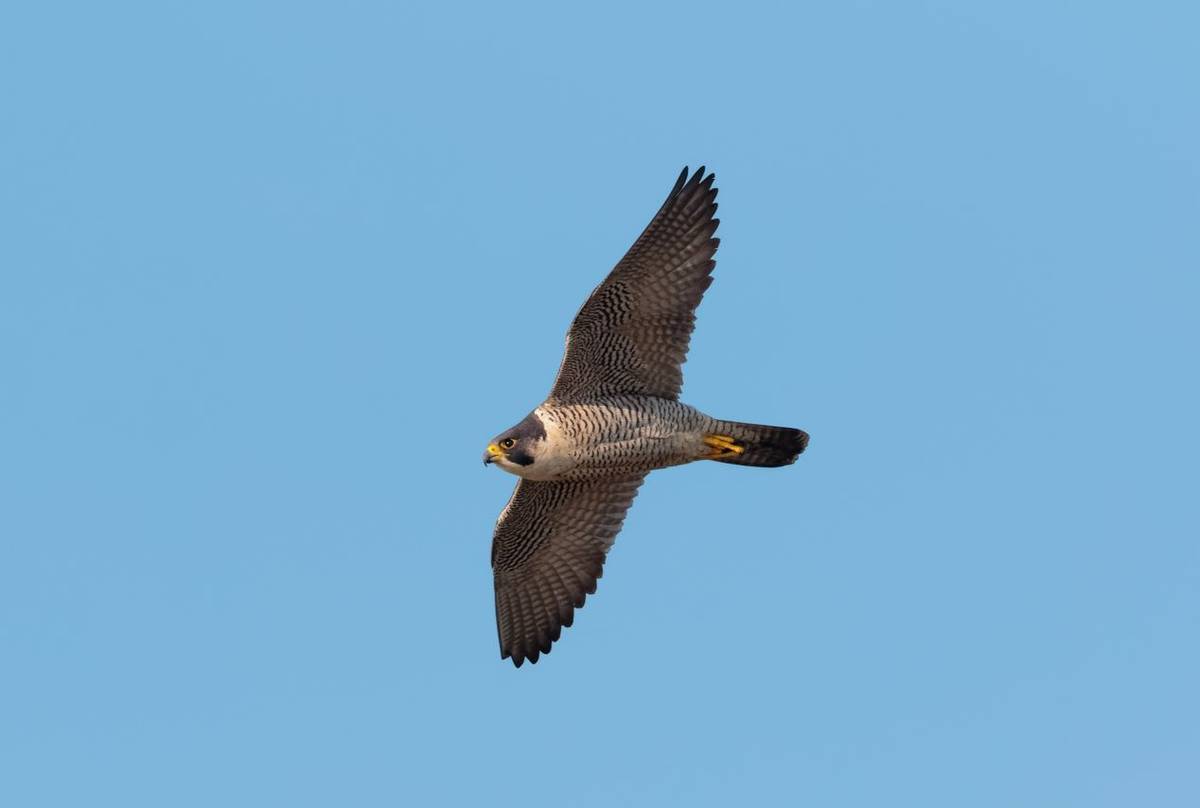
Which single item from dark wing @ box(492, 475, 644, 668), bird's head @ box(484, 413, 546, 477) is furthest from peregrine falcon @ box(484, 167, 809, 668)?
dark wing @ box(492, 475, 644, 668)

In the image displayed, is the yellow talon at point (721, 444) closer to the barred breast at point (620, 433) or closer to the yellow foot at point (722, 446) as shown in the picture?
the yellow foot at point (722, 446)

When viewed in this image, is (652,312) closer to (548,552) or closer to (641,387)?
(641,387)

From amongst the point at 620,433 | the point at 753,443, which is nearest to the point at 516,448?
the point at 620,433

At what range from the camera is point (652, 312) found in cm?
1656

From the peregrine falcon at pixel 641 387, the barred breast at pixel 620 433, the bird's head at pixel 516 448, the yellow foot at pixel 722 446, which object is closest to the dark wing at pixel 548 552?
the peregrine falcon at pixel 641 387

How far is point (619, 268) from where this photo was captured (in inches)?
642

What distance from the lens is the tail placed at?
16.9 m

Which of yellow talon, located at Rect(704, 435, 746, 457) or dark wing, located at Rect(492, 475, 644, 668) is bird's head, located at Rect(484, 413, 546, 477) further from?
yellow talon, located at Rect(704, 435, 746, 457)

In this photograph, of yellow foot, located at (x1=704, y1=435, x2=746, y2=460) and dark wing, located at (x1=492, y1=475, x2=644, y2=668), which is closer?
yellow foot, located at (x1=704, y1=435, x2=746, y2=460)

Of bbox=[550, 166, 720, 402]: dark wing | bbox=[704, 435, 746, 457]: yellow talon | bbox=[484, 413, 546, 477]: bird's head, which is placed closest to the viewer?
bbox=[484, 413, 546, 477]: bird's head

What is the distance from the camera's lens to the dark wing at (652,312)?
16438mm

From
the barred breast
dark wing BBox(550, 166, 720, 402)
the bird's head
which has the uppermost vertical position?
dark wing BBox(550, 166, 720, 402)

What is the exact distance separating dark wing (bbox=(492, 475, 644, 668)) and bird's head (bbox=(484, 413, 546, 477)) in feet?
4.11

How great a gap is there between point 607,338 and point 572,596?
2826mm
